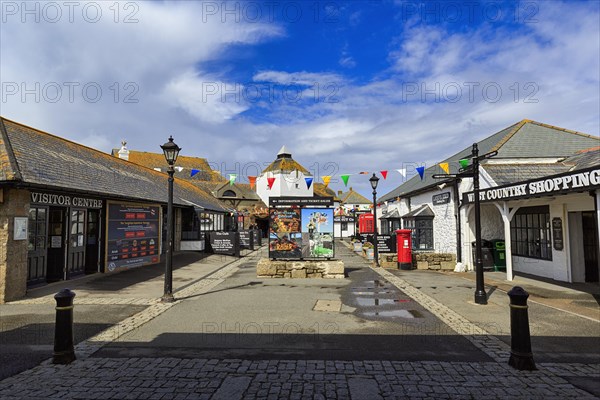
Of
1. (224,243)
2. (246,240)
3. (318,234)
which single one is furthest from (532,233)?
(246,240)

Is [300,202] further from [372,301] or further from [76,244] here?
[76,244]

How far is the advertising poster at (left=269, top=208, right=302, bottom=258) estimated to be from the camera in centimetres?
1273

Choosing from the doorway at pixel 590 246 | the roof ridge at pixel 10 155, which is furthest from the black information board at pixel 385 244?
the roof ridge at pixel 10 155

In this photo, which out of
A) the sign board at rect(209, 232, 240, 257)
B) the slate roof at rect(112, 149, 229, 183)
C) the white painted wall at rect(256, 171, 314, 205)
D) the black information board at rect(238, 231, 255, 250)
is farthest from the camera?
the white painted wall at rect(256, 171, 314, 205)

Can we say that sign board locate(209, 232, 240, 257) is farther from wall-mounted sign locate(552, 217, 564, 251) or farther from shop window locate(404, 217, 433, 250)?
wall-mounted sign locate(552, 217, 564, 251)

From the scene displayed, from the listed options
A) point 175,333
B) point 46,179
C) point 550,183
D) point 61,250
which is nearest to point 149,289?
point 61,250

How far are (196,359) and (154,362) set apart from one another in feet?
1.85

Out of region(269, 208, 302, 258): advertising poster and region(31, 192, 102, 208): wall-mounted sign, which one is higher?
region(31, 192, 102, 208): wall-mounted sign

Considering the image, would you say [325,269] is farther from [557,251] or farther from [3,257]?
[3,257]

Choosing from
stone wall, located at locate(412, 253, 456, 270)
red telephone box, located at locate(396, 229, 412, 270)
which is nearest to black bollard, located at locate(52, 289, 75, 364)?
red telephone box, located at locate(396, 229, 412, 270)

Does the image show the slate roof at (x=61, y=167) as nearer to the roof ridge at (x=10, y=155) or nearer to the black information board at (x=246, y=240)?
the roof ridge at (x=10, y=155)

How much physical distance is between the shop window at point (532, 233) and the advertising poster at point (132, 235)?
15.7 metres

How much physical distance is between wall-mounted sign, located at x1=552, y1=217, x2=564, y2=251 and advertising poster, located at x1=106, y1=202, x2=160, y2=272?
1576cm

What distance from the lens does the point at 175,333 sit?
6.01 meters
